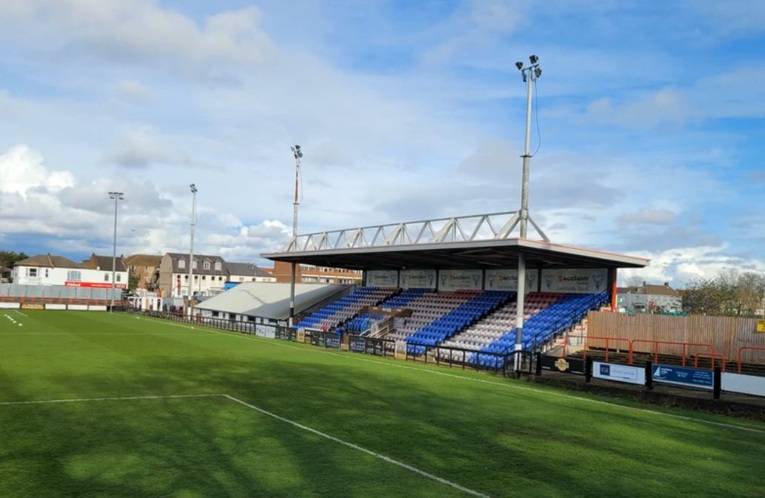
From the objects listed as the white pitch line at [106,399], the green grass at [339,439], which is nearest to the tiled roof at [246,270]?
the green grass at [339,439]

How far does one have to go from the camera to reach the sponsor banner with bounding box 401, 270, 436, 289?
40812 mm

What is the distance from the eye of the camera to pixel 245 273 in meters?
120

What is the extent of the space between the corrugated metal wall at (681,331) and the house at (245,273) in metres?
95.6

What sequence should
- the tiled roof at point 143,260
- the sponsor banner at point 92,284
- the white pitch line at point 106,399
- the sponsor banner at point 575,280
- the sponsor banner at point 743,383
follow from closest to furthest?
the white pitch line at point 106,399 < the sponsor banner at point 743,383 < the sponsor banner at point 575,280 < the sponsor banner at point 92,284 < the tiled roof at point 143,260

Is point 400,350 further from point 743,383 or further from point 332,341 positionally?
point 743,383

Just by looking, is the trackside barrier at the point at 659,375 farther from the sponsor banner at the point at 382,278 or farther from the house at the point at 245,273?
the house at the point at 245,273

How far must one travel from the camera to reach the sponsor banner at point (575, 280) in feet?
98.3

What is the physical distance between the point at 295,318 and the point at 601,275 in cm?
2485

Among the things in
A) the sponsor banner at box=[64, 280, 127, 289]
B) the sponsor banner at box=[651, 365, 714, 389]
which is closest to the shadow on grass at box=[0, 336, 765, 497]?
the sponsor banner at box=[651, 365, 714, 389]

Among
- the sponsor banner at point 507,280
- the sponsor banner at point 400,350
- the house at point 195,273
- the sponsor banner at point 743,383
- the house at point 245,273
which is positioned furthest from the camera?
the house at point 245,273

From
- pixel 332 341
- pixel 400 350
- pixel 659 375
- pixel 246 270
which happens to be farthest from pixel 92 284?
pixel 659 375

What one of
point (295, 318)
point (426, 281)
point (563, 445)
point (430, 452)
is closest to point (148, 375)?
point (430, 452)

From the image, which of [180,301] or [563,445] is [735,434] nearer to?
[563,445]

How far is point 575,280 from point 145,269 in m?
133
